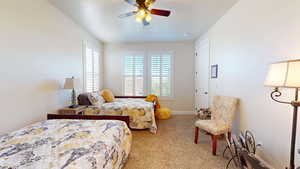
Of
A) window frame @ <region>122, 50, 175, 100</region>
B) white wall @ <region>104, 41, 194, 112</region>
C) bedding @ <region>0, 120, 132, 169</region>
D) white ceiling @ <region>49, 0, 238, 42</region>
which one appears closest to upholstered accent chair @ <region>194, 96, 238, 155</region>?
bedding @ <region>0, 120, 132, 169</region>

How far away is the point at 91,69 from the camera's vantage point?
4.43 metres

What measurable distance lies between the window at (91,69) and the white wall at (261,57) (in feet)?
11.3

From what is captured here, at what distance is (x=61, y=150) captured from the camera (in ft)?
4.50

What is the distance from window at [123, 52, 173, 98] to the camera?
5289 mm

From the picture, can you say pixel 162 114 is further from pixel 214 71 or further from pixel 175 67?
pixel 214 71

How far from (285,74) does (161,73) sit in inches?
163

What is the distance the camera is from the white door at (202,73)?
3.99 metres

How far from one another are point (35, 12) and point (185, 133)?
3613 mm

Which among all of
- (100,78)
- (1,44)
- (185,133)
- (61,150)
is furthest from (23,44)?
(185,133)

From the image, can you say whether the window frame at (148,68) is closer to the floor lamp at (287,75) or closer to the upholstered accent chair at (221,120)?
the upholstered accent chair at (221,120)

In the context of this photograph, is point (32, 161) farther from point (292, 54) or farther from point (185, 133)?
point (185, 133)

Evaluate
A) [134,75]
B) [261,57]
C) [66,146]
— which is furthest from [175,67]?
[66,146]

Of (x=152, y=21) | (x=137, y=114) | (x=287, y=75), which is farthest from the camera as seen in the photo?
(x=137, y=114)

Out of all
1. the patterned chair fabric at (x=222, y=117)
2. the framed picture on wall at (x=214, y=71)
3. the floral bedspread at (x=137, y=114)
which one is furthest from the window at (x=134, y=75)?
the patterned chair fabric at (x=222, y=117)
